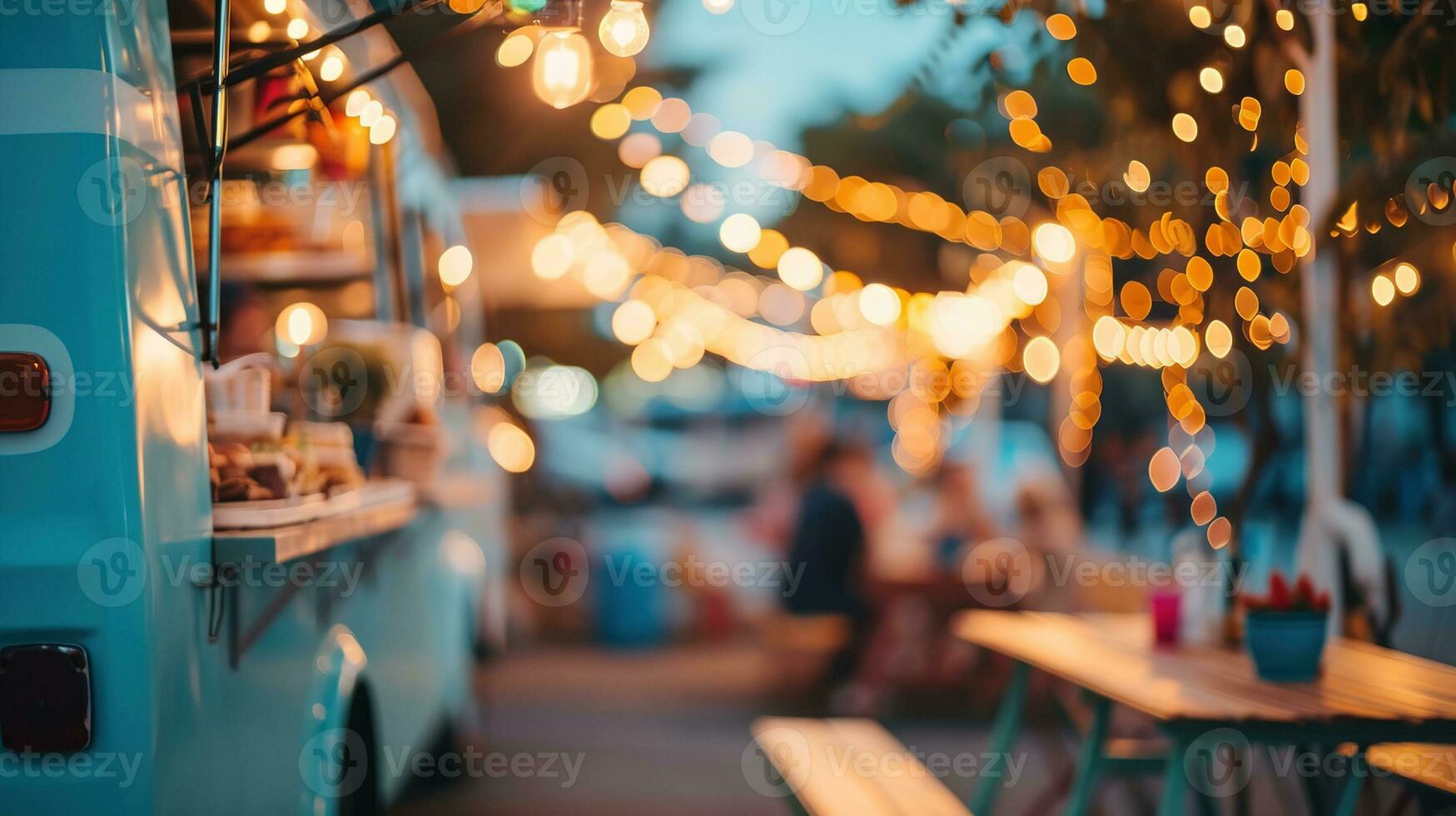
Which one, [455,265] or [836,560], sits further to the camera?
[836,560]

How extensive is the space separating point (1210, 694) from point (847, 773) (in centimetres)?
125

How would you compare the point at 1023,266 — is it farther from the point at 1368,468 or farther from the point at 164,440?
the point at 164,440

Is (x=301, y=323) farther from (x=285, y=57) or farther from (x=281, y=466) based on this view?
(x=285, y=57)

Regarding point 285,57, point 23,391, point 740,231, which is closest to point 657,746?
point 285,57

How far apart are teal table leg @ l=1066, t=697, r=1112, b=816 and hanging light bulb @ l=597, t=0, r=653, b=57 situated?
3.00 meters

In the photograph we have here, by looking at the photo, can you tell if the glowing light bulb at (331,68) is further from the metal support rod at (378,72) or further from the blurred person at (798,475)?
the blurred person at (798,475)

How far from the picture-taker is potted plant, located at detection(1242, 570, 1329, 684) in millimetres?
A: 3596

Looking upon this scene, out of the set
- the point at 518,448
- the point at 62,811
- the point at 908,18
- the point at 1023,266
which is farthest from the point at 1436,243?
the point at 518,448

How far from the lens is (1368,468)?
5746 millimetres

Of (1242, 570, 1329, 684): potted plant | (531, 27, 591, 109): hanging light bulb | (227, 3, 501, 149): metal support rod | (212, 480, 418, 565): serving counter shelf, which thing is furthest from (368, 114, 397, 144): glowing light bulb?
(1242, 570, 1329, 684): potted plant

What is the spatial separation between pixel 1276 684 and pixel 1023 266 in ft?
27.4

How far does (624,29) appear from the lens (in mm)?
4941

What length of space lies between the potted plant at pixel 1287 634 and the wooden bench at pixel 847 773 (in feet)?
3.23

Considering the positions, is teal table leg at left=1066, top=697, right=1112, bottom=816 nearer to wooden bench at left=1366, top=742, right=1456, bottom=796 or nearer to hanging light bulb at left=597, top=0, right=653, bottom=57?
wooden bench at left=1366, top=742, right=1456, bottom=796
